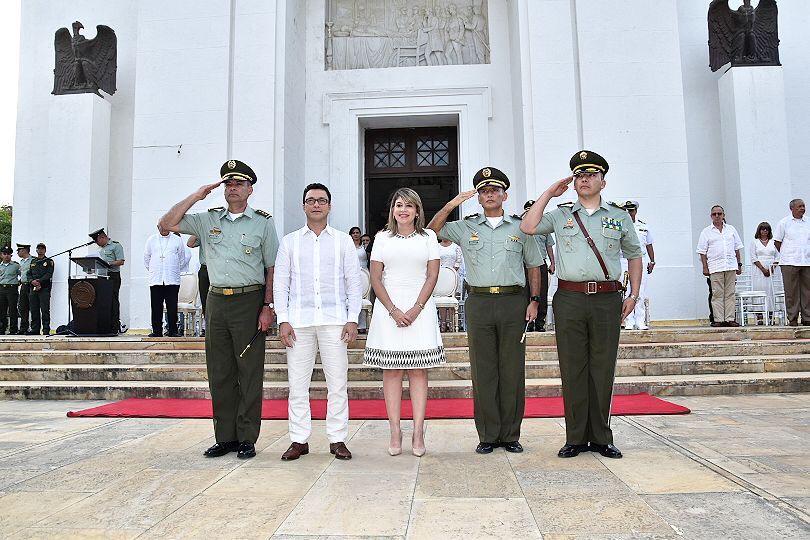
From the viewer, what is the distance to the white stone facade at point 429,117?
34.8 ft

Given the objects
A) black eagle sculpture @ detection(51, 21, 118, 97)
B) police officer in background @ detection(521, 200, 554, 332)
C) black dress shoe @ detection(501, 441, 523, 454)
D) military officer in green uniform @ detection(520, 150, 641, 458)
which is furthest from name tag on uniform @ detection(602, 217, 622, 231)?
black eagle sculpture @ detection(51, 21, 118, 97)

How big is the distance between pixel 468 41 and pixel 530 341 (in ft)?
23.9

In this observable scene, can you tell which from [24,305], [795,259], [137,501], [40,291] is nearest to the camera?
[137,501]

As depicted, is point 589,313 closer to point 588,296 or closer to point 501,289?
point 588,296

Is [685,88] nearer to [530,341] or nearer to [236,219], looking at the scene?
[530,341]

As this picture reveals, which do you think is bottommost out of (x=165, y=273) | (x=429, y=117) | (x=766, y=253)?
(x=165, y=273)

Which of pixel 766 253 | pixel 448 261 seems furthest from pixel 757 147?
pixel 448 261

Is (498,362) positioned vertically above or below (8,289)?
below

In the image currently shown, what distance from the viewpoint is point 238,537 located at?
235cm

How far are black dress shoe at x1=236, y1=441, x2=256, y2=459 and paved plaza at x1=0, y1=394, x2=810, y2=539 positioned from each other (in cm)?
5

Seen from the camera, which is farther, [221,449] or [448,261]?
[448,261]

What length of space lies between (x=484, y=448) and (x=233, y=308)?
1836 mm

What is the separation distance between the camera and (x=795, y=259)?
8359 millimetres

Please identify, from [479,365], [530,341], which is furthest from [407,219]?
[530,341]
